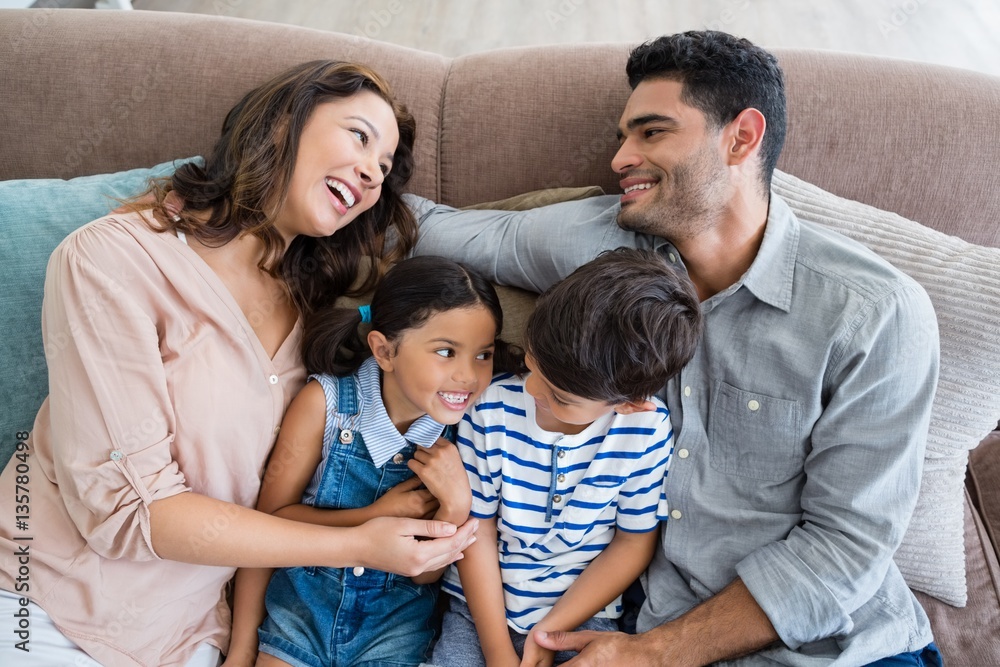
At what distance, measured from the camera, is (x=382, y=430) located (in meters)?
1.51

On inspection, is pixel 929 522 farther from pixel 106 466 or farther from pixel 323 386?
pixel 106 466

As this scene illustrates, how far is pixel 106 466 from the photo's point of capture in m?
1.28

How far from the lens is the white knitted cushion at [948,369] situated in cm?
149

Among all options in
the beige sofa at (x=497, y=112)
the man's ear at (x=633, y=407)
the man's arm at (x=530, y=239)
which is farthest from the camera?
the beige sofa at (x=497, y=112)

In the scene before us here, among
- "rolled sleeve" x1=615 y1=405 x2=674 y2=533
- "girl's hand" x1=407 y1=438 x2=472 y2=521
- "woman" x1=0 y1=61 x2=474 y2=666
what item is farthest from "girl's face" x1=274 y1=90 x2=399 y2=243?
"rolled sleeve" x1=615 y1=405 x2=674 y2=533

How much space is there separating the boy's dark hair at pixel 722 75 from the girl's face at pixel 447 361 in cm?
63

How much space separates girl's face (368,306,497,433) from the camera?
143 cm

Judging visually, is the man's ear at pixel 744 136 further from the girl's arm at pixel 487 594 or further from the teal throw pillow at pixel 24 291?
the teal throw pillow at pixel 24 291

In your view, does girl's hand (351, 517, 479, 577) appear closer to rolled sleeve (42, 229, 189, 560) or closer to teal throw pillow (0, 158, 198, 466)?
rolled sleeve (42, 229, 189, 560)

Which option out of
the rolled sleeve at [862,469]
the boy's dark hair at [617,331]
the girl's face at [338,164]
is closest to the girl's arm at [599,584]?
the rolled sleeve at [862,469]

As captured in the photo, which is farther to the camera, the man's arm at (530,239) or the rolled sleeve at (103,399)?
the man's arm at (530,239)

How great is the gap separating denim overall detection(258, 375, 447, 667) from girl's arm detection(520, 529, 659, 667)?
265 millimetres

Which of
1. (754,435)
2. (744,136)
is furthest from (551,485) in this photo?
(744,136)

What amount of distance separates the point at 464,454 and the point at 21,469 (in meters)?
0.86
